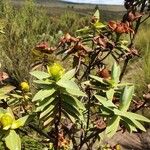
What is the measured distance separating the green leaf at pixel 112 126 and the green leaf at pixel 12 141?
34 centimetres

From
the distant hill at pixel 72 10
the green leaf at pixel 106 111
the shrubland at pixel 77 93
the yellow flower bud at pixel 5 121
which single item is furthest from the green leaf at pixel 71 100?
the distant hill at pixel 72 10

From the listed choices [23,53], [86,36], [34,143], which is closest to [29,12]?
[23,53]

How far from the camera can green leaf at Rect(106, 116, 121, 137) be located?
1.82 metres

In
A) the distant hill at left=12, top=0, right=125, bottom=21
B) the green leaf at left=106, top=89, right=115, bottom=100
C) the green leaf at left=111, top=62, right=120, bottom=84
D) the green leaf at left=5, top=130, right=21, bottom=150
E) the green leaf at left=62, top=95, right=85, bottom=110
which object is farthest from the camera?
the distant hill at left=12, top=0, right=125, bottom=21

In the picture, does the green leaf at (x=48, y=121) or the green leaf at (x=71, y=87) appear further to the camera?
the green leaf at (x=48, y=121)

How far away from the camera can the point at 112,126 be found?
1.82m

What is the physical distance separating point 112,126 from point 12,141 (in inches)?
14.9

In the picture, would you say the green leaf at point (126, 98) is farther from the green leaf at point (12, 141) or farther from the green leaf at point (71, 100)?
the green leaf at point (12, 141)

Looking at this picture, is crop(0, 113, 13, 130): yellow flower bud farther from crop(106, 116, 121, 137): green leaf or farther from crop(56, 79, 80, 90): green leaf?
crop(106, 116, 121, 137): green leaf

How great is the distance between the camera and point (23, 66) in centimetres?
615

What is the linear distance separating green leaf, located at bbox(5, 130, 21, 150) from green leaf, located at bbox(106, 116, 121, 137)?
34cm

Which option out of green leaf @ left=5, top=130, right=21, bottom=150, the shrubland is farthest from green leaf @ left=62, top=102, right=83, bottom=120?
green leaf @ left=5, top=130, right=21, bottom=150

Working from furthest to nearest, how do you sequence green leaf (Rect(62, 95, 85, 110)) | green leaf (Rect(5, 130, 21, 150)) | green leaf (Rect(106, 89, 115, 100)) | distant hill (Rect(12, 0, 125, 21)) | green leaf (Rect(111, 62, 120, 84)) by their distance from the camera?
distant hill (Rect(12, 0, 125, 21))
green leaf (Rect(111, 62, 120, 84))
green leaf (Rect(106, 89, 115, 100))
green leaf (Rect(62, 95, 85, 110))
green leaf (Rect(5, 130, 21, 150))

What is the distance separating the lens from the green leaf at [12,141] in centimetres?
169
